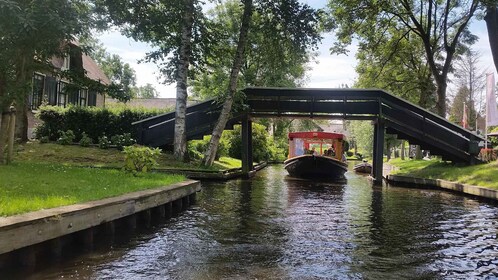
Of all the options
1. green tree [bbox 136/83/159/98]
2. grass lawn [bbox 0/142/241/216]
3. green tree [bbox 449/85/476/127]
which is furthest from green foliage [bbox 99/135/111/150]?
green tree [bbox 136/83/159/98]

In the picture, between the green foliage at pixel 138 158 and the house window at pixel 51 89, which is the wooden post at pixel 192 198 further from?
the house window at pixel 51 89

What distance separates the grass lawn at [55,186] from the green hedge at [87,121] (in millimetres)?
10638

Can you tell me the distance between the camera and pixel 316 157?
2347 centimetres

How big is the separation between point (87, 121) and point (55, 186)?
1427 centimetres

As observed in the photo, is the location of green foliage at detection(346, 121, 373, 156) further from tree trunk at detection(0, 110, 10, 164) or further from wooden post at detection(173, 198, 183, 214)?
tree trunk at detection(0, 110, 10, 164)

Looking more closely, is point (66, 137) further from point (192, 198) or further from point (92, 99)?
point (92, 99)

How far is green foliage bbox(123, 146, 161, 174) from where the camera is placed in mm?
11641

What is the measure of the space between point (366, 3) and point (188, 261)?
2343 cm

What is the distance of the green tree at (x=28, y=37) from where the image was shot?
9.76 m

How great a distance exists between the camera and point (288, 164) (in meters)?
25.0

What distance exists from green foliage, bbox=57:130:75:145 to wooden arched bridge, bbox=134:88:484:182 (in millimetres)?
3058

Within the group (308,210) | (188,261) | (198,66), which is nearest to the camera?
(188,261)

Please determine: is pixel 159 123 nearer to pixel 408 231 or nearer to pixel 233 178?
pixel 233 178

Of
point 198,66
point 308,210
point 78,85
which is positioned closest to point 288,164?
point 198,66
